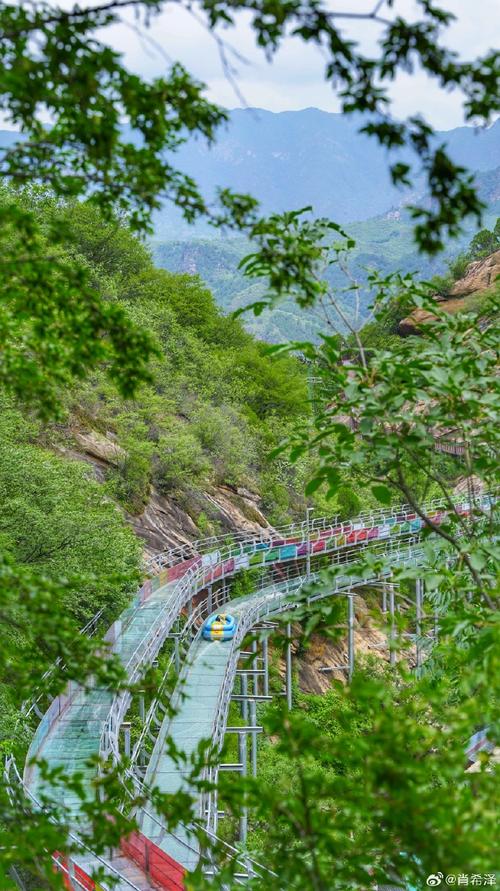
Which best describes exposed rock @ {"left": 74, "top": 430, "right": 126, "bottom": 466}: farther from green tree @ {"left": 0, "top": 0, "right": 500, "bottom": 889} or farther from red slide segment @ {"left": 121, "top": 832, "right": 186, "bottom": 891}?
green tree @ {"left": 0, "top": 0, "right": 500, "bottom": 889}

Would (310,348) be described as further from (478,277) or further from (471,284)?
(478,277)

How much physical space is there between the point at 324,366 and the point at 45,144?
1.76 metres

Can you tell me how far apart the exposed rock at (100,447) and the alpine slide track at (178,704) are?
351 cm

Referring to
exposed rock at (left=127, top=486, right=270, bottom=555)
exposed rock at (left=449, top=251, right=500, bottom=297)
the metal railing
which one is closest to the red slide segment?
the metal railing

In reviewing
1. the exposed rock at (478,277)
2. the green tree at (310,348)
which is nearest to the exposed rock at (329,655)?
the exposed rock at (478,277)

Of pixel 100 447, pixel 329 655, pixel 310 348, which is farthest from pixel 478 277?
pixel 310 348

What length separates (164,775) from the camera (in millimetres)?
14570

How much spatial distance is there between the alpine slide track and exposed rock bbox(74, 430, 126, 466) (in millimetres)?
3510

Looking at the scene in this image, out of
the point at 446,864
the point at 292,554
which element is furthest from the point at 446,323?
the point at 292,554

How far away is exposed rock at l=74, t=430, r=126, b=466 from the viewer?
27828mm

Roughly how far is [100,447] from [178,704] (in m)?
15.9

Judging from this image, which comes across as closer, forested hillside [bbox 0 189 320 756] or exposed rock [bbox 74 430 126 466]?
forested hillside [bbox 0 189 320 756]

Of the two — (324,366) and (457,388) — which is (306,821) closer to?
(457,388)

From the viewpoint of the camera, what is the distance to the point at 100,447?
93.0 feet
